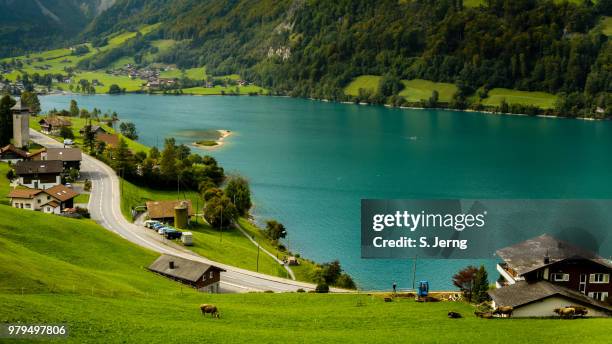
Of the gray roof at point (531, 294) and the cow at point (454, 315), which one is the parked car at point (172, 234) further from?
the cow at point (454, 315)

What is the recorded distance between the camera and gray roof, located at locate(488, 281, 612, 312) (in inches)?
1238

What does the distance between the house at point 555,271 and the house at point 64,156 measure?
198 ft

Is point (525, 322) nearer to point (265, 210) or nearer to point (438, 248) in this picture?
point (438, 248)

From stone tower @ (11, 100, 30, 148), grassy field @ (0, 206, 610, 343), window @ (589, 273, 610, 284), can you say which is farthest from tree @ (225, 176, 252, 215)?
window @ (589, 273, 610, 284)

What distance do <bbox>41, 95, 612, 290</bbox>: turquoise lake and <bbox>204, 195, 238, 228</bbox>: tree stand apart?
6770mm

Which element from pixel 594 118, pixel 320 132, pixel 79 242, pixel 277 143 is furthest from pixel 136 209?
pixel 594 118

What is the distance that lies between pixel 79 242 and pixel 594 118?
599ft

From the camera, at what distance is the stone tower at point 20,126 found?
90.9 meters

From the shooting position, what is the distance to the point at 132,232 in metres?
58.6

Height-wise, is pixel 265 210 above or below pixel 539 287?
below

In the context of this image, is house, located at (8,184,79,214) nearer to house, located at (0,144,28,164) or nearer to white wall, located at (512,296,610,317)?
house, located at (0,144,28,164)

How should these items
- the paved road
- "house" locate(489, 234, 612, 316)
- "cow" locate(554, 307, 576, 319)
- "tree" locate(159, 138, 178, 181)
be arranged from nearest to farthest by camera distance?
1. "cow" locate(554, 307, 576, 319)
2. "house" locate(489, 234, 612, 316)
3. the paved road
4. "tree" locate(159, 138, 178, 181)

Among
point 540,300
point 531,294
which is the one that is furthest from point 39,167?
point 540,300

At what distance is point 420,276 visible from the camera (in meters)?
55.5
